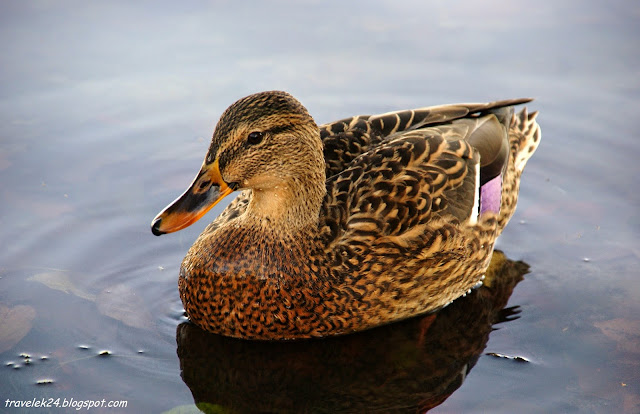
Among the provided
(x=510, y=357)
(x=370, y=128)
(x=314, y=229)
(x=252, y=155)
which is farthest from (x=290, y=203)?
(x=510, y=357)

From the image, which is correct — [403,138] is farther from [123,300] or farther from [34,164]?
[34,164]

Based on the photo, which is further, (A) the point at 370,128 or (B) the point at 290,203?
(A) the point at 370,128

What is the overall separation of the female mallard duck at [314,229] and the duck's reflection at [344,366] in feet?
0.36

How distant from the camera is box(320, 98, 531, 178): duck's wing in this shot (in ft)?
20.3

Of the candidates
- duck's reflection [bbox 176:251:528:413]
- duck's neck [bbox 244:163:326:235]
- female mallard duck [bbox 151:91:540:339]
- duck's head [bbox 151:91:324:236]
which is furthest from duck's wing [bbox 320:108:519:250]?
duck's reflection [bbox 176:251:528:413]

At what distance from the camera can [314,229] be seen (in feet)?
19.2

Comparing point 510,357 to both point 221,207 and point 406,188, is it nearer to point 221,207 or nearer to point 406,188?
point 406,188

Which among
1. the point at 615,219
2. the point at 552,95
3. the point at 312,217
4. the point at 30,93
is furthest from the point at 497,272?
the point at 30,93

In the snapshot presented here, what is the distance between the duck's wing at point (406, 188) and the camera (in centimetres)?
583

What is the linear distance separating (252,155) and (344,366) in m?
1.47

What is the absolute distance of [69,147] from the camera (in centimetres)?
778

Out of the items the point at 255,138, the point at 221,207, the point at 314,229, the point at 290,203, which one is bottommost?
the point at 221,207

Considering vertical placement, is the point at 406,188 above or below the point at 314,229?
Answer: above

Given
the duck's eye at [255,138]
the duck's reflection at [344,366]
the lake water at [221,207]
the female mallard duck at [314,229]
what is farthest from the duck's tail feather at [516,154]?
the duck's eye at [255,138]
